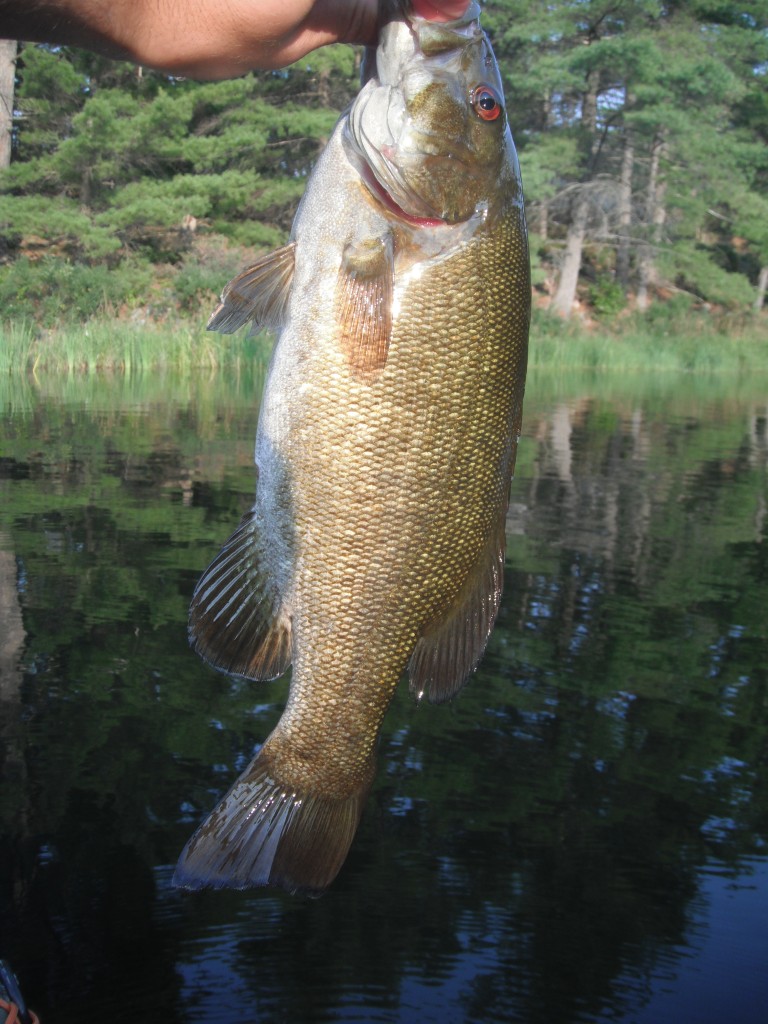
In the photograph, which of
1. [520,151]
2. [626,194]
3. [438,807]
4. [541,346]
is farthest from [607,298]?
[438,807]

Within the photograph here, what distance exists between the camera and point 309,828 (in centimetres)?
251

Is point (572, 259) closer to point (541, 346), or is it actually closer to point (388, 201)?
point (541, 346)

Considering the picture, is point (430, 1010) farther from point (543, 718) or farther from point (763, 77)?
point (763, 77)

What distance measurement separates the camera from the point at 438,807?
158 inches

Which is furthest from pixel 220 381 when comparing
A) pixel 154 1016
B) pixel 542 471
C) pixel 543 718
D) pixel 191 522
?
pixel 154 1016

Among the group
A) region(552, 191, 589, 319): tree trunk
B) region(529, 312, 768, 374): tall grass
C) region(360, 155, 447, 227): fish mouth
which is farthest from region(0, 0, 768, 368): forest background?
region(360, 155, 447, 227): fish mouth

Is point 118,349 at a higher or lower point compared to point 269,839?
higher

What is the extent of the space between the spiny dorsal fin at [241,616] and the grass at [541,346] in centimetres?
547

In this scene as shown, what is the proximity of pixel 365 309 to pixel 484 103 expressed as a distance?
1.88 ft

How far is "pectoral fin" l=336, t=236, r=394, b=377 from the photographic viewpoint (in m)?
2.29

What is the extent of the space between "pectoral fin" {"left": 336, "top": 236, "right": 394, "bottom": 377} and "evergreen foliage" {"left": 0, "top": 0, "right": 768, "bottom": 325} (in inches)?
795

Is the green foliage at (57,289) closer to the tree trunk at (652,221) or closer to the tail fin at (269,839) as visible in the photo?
A: the tree trunk at (652,221)

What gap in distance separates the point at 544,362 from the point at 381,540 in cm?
2512

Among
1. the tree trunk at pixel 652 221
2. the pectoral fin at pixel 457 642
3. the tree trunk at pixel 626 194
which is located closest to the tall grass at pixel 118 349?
the pectoral fin at pixel 457 642
